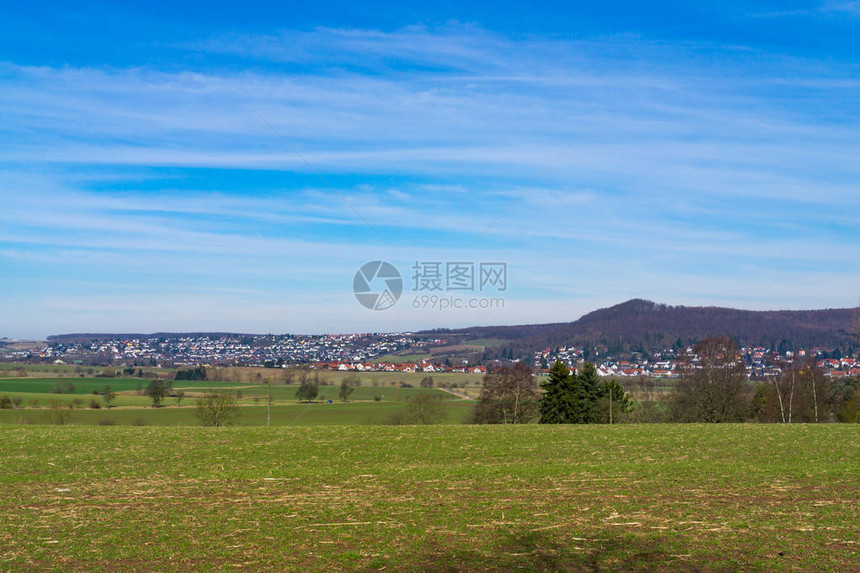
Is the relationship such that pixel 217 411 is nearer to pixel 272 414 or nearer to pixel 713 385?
pixel 272 414

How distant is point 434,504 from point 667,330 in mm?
119790

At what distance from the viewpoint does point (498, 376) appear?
55.2 m

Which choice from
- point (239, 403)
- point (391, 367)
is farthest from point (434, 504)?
point (391, 367)

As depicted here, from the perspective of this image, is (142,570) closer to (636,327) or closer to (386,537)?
(386,537)

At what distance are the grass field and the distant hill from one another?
80757mm

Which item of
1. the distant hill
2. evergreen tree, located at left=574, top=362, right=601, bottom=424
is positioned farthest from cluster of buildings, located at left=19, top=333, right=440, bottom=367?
evergreen tree, located at left=574, top=362, right=601, bottom=424

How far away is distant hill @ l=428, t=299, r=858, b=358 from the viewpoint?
110 meters

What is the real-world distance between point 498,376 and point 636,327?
3171 inches

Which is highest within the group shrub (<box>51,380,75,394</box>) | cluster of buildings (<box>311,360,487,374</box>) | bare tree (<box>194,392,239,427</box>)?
cluster of buildings (<box>311,360,487,374</box>)

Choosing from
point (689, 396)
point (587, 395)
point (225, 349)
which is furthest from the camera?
point (225, 349)

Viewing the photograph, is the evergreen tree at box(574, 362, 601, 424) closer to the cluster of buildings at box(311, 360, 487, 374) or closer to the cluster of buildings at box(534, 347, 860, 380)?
the cluster of buildings at box(534, 347, 860, 380)

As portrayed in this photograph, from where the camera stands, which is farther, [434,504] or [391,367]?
[391,367]

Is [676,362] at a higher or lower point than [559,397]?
higher

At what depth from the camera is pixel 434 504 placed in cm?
1248
